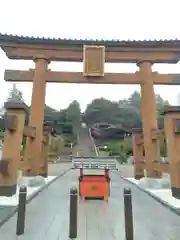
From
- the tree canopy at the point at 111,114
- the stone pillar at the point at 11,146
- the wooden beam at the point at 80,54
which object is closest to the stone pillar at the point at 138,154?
the wooden beam at the point at 80,54

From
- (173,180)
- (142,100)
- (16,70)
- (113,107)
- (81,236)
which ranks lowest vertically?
(81,236)

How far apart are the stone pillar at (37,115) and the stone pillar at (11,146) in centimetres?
245

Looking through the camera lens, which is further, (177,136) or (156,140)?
(156,140)

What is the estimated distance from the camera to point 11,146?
8.61m

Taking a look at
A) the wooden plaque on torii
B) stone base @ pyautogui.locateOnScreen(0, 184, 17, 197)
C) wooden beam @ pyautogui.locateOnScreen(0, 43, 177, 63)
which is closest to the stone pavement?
stone base @ pyautogui.locateOnScreen(0, 184, 17, 197)

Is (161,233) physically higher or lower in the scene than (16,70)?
lower

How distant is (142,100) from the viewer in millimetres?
12555

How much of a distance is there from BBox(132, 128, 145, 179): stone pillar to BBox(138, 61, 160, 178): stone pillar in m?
2.84

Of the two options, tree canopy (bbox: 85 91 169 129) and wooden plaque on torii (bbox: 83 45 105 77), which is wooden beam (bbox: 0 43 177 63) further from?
tree canopy (bbox: 85 91 169 129)

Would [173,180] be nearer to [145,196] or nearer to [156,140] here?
[145,196]

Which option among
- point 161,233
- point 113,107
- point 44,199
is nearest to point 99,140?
point 113,107

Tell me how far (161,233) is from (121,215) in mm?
1630

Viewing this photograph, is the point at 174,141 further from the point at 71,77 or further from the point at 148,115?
the point at 71,77

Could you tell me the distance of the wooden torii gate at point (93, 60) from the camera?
12.1m
